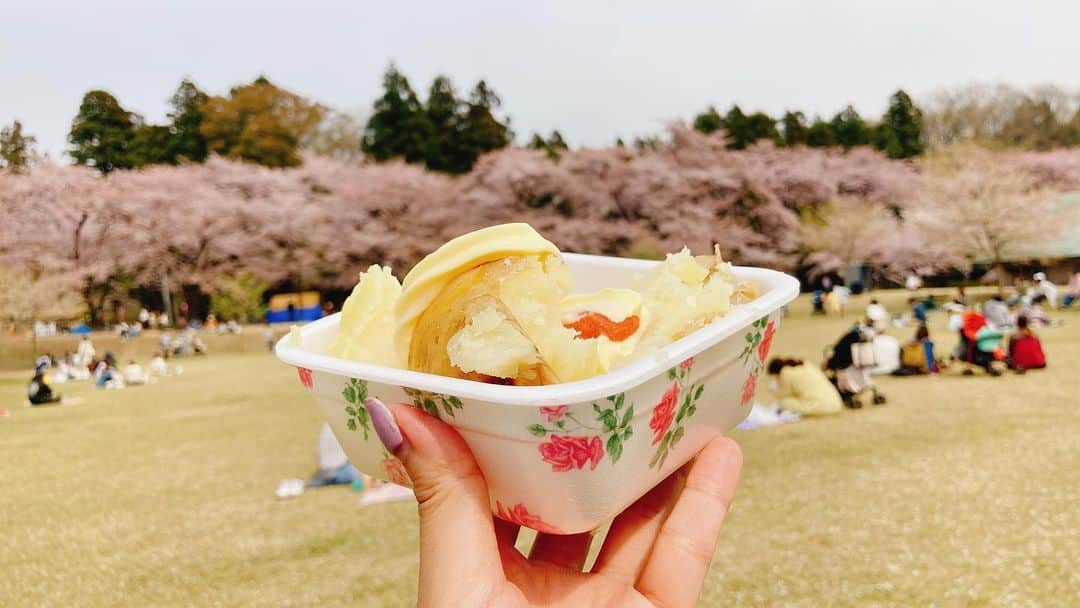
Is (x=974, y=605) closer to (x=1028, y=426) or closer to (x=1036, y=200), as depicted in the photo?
(x=1028, y=426)

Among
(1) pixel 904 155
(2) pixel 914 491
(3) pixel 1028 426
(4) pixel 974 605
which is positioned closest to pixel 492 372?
(4) pixel 974 605

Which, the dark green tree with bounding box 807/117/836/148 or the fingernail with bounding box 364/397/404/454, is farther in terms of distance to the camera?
the dark green tree with bounding box 807/117/836/148

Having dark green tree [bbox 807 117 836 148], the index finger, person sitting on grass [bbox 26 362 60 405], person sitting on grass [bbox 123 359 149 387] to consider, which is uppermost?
dark green tree [bbox 807 117 836 148]

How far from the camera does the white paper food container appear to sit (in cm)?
80

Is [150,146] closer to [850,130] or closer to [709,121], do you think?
[709,121]

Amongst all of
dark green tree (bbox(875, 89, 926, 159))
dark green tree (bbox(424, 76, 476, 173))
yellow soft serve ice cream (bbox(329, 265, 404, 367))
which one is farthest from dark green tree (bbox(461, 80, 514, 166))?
yellow soft serve ice cream (bbox(329, 265, 404, 367))

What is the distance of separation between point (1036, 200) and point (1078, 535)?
45.5 ft

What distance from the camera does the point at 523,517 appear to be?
98 centimetres

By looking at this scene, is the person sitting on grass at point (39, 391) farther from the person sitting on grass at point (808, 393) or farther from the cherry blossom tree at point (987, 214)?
the cherry blossom tree at point (987, 214)

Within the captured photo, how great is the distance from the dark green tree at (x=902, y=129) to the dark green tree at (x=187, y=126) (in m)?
19.5

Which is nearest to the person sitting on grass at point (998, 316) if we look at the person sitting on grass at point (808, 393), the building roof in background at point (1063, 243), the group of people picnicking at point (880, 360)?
the group of people picnicking at point (880, 360)

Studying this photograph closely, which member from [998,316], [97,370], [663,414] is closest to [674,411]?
[663,414]

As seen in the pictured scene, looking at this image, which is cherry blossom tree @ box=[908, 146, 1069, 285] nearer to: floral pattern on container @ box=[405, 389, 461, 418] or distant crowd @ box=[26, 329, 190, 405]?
distant crowd @ box=[26, 329, 190, 405]

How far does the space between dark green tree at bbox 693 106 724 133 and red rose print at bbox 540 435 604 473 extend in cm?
2098
